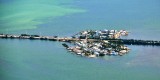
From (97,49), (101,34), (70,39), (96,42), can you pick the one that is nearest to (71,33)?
(70,39)

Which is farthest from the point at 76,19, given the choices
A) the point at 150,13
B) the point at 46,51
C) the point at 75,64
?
the point at 75,64

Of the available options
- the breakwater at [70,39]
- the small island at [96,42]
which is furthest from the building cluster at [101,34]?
the breakwater at [70,39]

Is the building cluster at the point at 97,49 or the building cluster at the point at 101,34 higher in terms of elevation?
the building cluster at the point at 101,34

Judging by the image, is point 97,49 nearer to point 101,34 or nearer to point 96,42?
point 96,42

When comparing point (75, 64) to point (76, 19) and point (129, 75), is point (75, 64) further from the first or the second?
point (76, 19)

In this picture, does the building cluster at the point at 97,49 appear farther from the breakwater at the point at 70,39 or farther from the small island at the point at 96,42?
the breakwater at the point at 70,39

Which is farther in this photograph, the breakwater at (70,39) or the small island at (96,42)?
the breakwater at (70,39)

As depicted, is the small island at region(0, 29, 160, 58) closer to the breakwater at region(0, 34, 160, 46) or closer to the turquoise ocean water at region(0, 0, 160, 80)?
the breakwater at region(0, 34, 160, 46)

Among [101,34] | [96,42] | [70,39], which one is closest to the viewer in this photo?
[96,42]

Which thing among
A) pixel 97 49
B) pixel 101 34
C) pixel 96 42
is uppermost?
pixel 101 34
